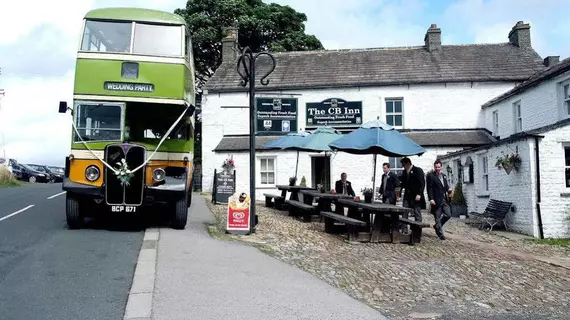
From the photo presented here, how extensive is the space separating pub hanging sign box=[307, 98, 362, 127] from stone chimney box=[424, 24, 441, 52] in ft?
18.4

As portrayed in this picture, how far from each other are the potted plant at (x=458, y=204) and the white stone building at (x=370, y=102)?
4.28 m

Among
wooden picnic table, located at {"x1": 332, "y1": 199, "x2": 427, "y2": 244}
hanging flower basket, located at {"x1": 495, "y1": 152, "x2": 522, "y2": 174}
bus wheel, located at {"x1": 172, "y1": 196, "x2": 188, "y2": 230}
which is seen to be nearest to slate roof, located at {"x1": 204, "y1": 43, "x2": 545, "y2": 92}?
hanging flower basket, located at {"x1": 495, "y1": 152, "x2": 522, "y2": 174}

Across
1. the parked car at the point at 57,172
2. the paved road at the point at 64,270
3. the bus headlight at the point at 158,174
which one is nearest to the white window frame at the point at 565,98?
the bus headlight at the point at 158,174

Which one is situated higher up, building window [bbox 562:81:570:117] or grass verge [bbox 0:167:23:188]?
building window [bbox 562:81:570:117]

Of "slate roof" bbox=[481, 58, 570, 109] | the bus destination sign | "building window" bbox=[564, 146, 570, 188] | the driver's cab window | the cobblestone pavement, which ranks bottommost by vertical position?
the cobblestone pavement

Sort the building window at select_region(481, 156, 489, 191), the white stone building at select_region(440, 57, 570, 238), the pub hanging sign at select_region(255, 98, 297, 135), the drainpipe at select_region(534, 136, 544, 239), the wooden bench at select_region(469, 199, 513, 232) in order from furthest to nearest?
the pub hanging sign at select_region(255, 98, 297, 135) → the building window at select_region(481, 156, 489, 191) → the wooden bench at select_region(469, 199, 513, 232) → the white stone building at select_region(440, 57, 570, 238) → the drainpipe at select_region(534, 136, 544, 239)

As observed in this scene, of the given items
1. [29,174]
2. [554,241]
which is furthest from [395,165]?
[29,174]

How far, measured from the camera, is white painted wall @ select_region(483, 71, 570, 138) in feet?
58.3

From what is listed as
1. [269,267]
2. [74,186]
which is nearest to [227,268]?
[269,267]

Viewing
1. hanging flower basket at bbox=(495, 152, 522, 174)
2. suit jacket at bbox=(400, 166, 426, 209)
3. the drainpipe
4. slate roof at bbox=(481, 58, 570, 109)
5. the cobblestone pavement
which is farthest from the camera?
slate roof at bbox=(481, 58, 570, 109)

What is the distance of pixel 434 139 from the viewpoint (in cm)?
2345

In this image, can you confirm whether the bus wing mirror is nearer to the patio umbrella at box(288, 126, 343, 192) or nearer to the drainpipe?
the patio umbrella at box(288, 126, 343, 192)

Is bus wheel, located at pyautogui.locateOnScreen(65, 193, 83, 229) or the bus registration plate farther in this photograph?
bus wheel, located at pyautogui.locateOnScreen(65, 193, 83, 229)

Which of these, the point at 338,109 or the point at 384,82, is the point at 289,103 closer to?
the point at 338,109
